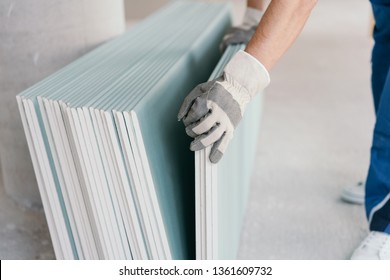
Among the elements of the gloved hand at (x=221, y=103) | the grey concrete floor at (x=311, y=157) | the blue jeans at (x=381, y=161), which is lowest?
the grey concrete floor at (x=311, y=157)

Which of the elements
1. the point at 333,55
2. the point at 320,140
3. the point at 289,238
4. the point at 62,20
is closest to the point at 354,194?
the point at 289,238

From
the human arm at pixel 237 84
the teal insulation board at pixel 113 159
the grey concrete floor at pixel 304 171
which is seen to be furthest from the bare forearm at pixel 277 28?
the grey concrete floor at pixel 304 171

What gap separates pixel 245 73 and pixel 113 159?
0.45m

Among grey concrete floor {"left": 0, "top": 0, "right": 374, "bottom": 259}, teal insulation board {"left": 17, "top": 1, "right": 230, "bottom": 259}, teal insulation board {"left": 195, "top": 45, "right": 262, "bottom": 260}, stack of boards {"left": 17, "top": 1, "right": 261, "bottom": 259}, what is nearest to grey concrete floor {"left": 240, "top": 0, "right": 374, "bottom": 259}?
grey concrete floor {"left": 0, "top": 0, "right": 374, "bottom": 259}

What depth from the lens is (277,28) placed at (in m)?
1.40

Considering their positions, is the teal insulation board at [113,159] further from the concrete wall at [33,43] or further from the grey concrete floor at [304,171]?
the grey concrete floor at [304,171]

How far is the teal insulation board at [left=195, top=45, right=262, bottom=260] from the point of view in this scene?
1.42 metres

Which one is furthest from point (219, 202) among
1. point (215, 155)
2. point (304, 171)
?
point (304, 171)

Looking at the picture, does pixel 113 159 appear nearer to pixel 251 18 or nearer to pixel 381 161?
pixel 381 161

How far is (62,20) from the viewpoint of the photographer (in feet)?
6.96

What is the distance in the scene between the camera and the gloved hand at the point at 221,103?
1336mm

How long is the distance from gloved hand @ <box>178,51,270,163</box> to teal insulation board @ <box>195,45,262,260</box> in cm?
5

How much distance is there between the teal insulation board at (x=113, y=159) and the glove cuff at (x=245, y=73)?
0.27 m
